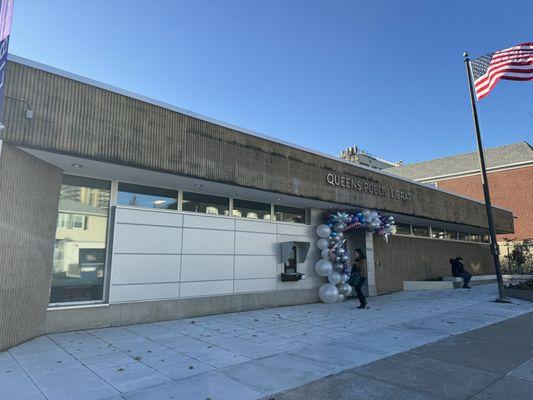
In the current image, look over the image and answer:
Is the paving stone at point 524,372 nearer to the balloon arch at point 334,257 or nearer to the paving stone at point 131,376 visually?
the paving stone at point 131,376

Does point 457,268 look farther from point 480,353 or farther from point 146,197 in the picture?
point 146,197

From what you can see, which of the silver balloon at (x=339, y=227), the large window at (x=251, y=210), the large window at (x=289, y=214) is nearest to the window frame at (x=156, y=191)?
the large window at (x=251, y=210)

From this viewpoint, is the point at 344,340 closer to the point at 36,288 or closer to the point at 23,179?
the point at 36,288

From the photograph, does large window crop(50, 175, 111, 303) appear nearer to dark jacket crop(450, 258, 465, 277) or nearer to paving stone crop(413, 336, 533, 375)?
paving stone crop(413, 336, 533, 375)

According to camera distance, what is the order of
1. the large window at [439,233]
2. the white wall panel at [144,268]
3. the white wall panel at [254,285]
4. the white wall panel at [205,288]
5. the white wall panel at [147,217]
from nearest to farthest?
the white wall panel at [144,268]
the white wall panel at [147,217]
the white wall panel at [205,288]
the white wall panel at [254,285]
the large window at [439,233]

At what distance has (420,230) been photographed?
1952cm

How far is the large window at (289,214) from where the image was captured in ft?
41.3

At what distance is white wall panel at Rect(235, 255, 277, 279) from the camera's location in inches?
436

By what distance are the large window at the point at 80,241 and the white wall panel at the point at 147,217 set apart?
351mm

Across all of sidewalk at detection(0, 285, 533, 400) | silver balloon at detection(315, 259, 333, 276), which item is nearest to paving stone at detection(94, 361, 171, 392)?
sidewalk at detection(0, 285, 533, 400)

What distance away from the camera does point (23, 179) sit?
6750 millimetres

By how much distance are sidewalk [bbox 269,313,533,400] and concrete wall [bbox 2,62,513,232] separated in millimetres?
5514

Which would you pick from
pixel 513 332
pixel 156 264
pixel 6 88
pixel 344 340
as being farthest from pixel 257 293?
pixel 6 88

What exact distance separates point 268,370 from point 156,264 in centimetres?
475
